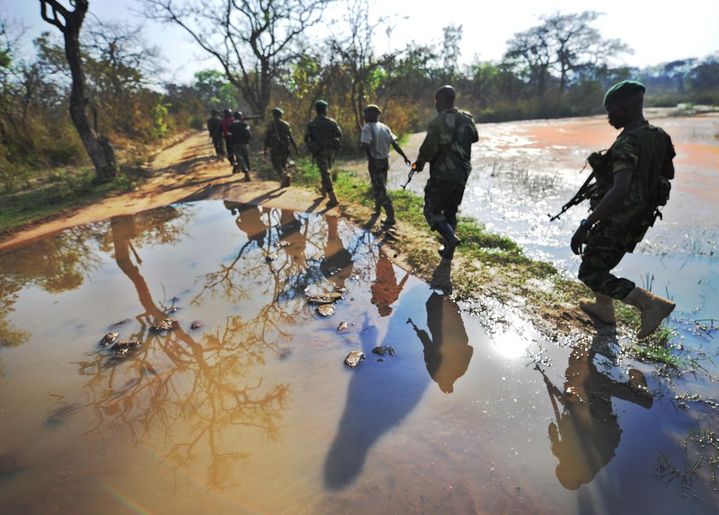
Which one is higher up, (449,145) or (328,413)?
(449,145)

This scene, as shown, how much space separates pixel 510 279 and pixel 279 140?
6.18m

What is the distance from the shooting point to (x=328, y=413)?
2193 mm

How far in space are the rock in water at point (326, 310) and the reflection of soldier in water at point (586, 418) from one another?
5.72 feet

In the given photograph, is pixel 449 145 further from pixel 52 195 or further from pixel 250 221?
pixel 52 195

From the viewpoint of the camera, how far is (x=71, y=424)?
2217mm

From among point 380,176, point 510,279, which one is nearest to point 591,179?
point 510,279

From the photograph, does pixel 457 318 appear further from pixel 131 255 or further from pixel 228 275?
pixel 131 255

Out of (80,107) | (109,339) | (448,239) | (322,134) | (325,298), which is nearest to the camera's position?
(109,339)

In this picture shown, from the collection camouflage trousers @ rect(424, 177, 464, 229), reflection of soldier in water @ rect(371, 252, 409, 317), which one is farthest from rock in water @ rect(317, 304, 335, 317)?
camouflage trousers @ rect(424, 177, 464, 229)

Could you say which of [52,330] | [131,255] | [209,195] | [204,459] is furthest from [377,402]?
[209,195]

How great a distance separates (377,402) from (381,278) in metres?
1.78

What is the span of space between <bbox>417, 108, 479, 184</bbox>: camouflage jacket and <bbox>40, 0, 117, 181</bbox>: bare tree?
329 inches

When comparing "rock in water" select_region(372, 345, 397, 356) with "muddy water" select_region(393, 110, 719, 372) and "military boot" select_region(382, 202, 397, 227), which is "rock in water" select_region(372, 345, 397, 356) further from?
"military boot" select_region(382, 202, 397, 227)

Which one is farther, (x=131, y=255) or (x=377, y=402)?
(x=131, y=255)
